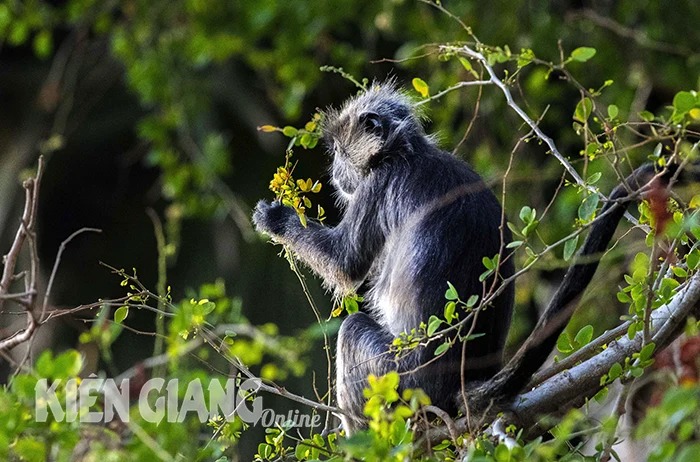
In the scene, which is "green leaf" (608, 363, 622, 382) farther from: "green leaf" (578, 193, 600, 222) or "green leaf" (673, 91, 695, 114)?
"green leaf" (673, 91, 695, 114)

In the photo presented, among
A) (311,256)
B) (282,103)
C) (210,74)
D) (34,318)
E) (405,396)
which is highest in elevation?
(210,74)

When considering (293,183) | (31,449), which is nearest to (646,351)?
(293,183)

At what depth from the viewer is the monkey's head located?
4.65 m

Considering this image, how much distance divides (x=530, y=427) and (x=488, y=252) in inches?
33.5

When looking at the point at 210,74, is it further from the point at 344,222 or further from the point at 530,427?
the point at 530,427

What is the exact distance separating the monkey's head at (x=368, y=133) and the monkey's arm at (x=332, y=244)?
23 cm

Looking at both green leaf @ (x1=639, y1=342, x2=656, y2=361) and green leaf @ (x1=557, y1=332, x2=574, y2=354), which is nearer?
green leaf @ (x1=639, y1=342, x2=656, y2=361)

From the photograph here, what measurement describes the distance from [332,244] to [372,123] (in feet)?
1.77

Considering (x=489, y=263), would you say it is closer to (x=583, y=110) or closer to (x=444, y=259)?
(x=583, y=110)

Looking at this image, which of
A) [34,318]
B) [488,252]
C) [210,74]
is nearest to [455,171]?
[488,252]

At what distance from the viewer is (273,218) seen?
4742 mm

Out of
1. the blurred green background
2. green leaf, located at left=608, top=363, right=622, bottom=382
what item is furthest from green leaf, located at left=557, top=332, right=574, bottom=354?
the blurred green background

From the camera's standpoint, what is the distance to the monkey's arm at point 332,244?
454 centimetres

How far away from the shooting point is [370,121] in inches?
187
